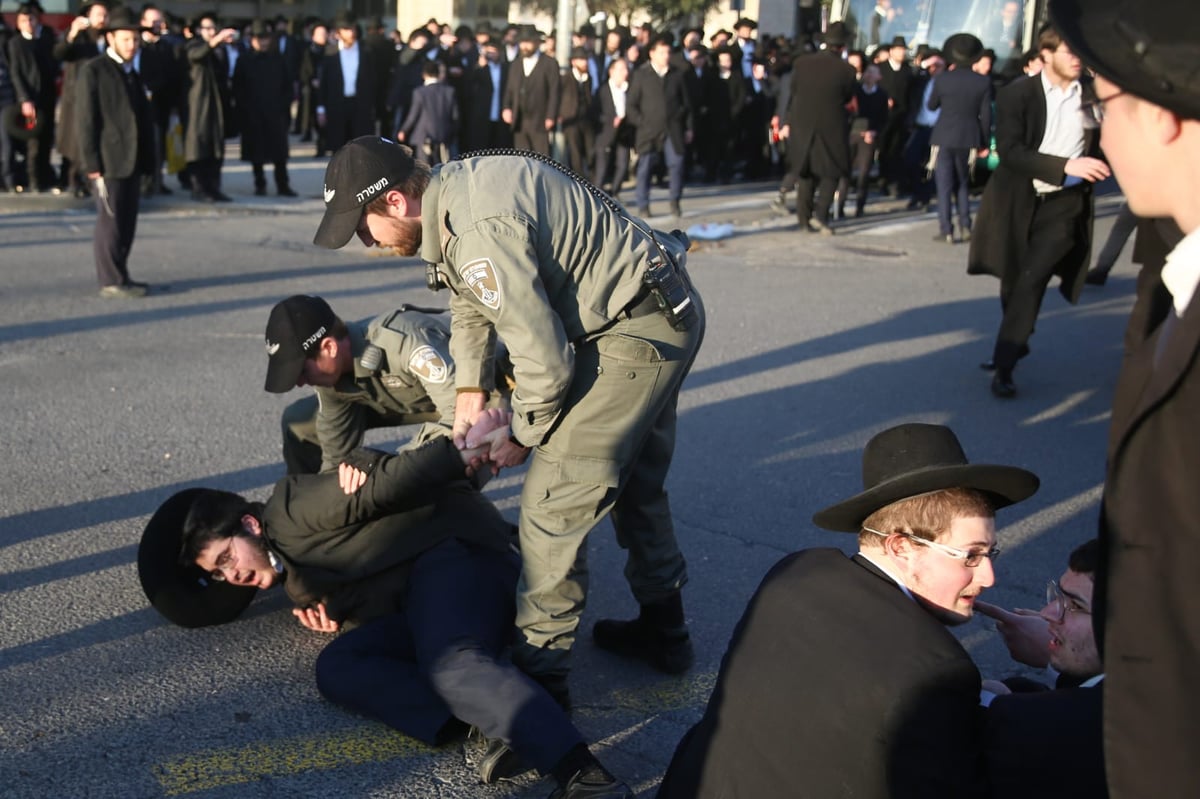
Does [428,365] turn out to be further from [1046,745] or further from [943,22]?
[943,22]

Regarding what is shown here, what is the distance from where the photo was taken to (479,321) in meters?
3.76

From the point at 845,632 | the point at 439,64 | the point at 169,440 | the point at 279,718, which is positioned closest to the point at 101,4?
the point at 439,64

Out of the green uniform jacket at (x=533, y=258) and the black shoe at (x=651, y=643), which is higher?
the green uniform jacket at (x=533, y=258)

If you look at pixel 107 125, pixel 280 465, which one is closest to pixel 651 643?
pixel 280 465

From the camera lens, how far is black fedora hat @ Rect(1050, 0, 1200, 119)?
1.34 metres

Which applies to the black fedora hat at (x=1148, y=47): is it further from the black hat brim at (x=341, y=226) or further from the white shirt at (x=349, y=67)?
the white shirt at (x=349, y=67)

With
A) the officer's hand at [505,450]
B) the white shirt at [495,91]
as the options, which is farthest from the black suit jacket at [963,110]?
the officer's hand at [505,450]

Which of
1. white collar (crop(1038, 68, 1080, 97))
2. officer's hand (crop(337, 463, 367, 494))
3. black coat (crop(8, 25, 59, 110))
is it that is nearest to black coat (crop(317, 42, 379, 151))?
black coat (crop(8, 25, 59, 110))

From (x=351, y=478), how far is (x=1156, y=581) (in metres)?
2.64

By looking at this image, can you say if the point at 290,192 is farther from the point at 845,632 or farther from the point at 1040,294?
the point at 845,632

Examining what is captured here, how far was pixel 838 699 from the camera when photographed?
2.12 m

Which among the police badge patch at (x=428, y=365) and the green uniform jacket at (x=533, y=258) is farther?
the police badge patch at (x=428, y=365)

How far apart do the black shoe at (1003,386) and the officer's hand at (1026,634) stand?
Result: 14.0ft

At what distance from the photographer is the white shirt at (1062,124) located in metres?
6.60
